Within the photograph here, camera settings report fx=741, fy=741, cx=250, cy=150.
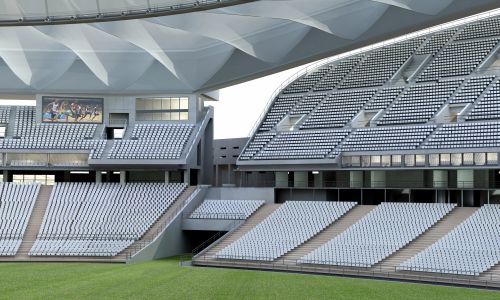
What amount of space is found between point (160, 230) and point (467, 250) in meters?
18.6

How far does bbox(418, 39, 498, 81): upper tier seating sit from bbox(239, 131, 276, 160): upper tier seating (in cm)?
1102

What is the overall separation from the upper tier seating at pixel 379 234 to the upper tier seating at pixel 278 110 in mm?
13004

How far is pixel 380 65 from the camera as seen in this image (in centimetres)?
5234

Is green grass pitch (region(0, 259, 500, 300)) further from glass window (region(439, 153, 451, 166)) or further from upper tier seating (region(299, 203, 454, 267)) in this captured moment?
glass window (region(439, 153, 451, 166))

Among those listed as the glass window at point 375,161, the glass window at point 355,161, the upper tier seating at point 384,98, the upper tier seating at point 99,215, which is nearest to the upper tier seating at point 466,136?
the glass window at point 375,161

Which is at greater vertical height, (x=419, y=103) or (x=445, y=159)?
(x=419, y=103)

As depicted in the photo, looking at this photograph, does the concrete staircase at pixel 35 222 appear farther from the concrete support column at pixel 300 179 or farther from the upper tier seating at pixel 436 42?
the upper tier seating at pixel 436 42

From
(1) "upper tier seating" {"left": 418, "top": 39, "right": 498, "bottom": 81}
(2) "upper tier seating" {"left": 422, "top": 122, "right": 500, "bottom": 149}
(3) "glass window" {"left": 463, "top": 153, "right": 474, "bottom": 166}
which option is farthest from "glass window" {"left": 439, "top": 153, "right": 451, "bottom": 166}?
(1) "upper tier seating" {"left": 418, "top": 39, "right": 498, "bottom": 81}

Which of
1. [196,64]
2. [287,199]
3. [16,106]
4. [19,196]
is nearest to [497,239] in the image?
[287,199]

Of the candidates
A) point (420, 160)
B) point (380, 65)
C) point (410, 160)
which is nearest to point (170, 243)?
point (410, 160)

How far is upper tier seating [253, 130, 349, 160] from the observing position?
156 ft

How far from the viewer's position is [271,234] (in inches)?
1671

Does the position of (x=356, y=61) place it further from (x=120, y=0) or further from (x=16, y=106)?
(x=16, y=106)

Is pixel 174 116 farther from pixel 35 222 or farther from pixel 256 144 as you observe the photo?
pixel 35 222
